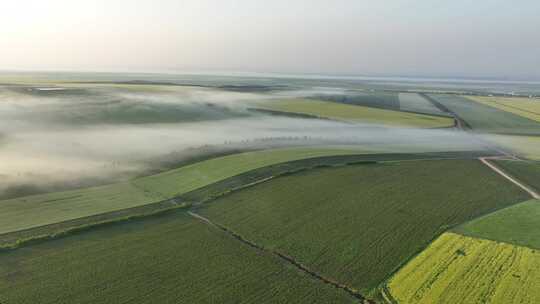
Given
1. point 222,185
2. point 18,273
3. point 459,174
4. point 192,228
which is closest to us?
point 18,273

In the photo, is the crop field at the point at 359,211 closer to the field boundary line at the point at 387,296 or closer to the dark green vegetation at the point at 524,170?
A: the field boundary line at the point at 387,296

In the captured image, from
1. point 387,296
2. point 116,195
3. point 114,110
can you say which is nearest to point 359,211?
point 387,296

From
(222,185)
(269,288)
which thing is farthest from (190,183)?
(269,288)

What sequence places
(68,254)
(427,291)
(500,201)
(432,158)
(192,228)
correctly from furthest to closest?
(432,158)
(500,201)
(192,228)
(68,254)
(427,291)

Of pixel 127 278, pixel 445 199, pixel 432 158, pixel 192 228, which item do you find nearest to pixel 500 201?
pixel 445 199

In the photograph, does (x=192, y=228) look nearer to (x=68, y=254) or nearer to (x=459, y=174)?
A: (x=68, y=254)

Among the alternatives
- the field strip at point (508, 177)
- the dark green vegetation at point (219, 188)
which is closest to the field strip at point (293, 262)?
the dark green vegetation at point (219, 188)

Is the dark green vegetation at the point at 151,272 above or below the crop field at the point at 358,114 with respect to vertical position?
below

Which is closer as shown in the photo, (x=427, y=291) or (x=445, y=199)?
(x=427, y=291)

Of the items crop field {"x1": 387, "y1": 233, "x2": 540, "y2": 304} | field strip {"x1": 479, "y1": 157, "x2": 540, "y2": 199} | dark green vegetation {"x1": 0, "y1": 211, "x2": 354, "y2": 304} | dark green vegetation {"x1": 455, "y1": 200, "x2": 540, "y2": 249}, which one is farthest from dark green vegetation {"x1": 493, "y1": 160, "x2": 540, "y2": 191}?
dark green vegetation {"x1": 0, "y1": 211, "x2": 354, "y2": 304}
